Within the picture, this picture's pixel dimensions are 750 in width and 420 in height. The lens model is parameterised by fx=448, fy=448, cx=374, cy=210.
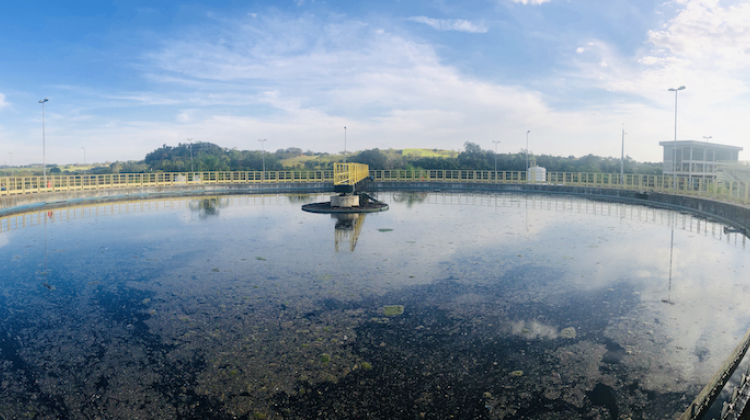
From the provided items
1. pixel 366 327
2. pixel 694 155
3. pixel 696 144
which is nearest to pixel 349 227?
pixel 366 327

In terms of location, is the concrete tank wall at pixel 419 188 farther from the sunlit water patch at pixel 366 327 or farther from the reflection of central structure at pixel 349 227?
the reflection of central structure at pixel 349 227

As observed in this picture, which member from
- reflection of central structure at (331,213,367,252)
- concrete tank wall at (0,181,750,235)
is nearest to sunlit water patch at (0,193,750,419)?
reflection of central structure at (331,213,367,252)

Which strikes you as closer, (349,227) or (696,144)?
(349,227)

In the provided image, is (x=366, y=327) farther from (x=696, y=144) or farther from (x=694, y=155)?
(x=694, y=155)

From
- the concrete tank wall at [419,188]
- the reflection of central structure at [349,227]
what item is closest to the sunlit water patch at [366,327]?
the reflection of central structure at [349,227]

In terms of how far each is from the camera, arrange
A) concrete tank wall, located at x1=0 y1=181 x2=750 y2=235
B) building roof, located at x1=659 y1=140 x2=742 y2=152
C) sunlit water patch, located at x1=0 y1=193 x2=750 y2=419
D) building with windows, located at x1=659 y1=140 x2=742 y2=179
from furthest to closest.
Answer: building with windows, located at x1=659 y1=140 x2=742 y2=179, building roof, located at x1=659 y1=140 x2=742 y2=152, concrete tank wall, located at x1=0 y1=181 x2=750 y2=235, sunlit water patch, located at x1=0 y1=193 x2=750 y2=419

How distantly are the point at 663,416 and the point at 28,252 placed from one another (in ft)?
45.8

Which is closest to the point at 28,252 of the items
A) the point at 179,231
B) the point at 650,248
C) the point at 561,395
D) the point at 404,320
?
the point at 179,231

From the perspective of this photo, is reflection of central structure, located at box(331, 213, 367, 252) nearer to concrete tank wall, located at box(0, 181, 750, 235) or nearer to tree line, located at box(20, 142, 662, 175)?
concrete tank wall, located at box(0, 181, 750, 235)

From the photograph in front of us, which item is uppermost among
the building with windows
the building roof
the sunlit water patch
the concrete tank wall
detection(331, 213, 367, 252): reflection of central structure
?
the building roof

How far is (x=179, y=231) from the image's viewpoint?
15.2m

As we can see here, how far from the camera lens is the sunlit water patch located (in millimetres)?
4375

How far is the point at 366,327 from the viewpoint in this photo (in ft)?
20.1

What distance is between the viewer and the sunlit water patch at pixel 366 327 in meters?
4.38
